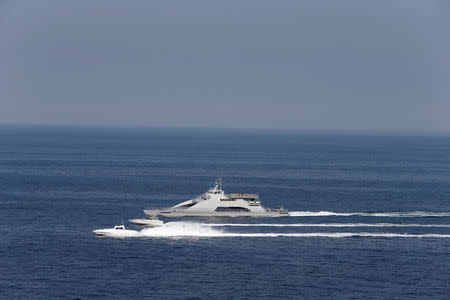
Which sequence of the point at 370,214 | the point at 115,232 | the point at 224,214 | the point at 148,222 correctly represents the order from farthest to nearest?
the point at 370,214 < the point at 224,214 < the point at 148,222 < the point at 115,232

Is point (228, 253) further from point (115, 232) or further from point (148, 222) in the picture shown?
point (148, 222)

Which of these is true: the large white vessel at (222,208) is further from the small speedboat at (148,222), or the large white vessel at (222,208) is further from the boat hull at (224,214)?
the small speedboat at (148,222)

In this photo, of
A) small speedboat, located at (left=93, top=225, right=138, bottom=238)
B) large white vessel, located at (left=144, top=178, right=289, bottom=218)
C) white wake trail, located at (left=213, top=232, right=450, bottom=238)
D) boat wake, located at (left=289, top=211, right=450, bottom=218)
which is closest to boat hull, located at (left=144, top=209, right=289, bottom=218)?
large white vessel, located at (left=144, top=178, right=289, bottom=218)

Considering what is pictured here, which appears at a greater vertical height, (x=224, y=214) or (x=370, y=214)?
(x=370, y=214)

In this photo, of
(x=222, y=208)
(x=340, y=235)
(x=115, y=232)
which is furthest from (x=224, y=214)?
(x=115, y=232)

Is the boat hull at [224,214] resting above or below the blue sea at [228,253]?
above

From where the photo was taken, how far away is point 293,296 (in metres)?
94.4

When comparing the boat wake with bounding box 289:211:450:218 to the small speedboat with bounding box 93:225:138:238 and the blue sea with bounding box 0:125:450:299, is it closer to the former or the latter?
the blue sea with bounding box 0:125:450:299

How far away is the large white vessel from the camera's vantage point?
152 metres

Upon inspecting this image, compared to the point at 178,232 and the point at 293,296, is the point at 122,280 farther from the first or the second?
the point at 178,232

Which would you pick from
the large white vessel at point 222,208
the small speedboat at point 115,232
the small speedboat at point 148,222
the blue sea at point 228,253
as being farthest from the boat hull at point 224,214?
the small speedboat at point 115,232

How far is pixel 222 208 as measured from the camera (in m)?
154

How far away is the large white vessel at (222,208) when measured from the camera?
151750 mm

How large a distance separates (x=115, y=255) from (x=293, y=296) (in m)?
32.8
